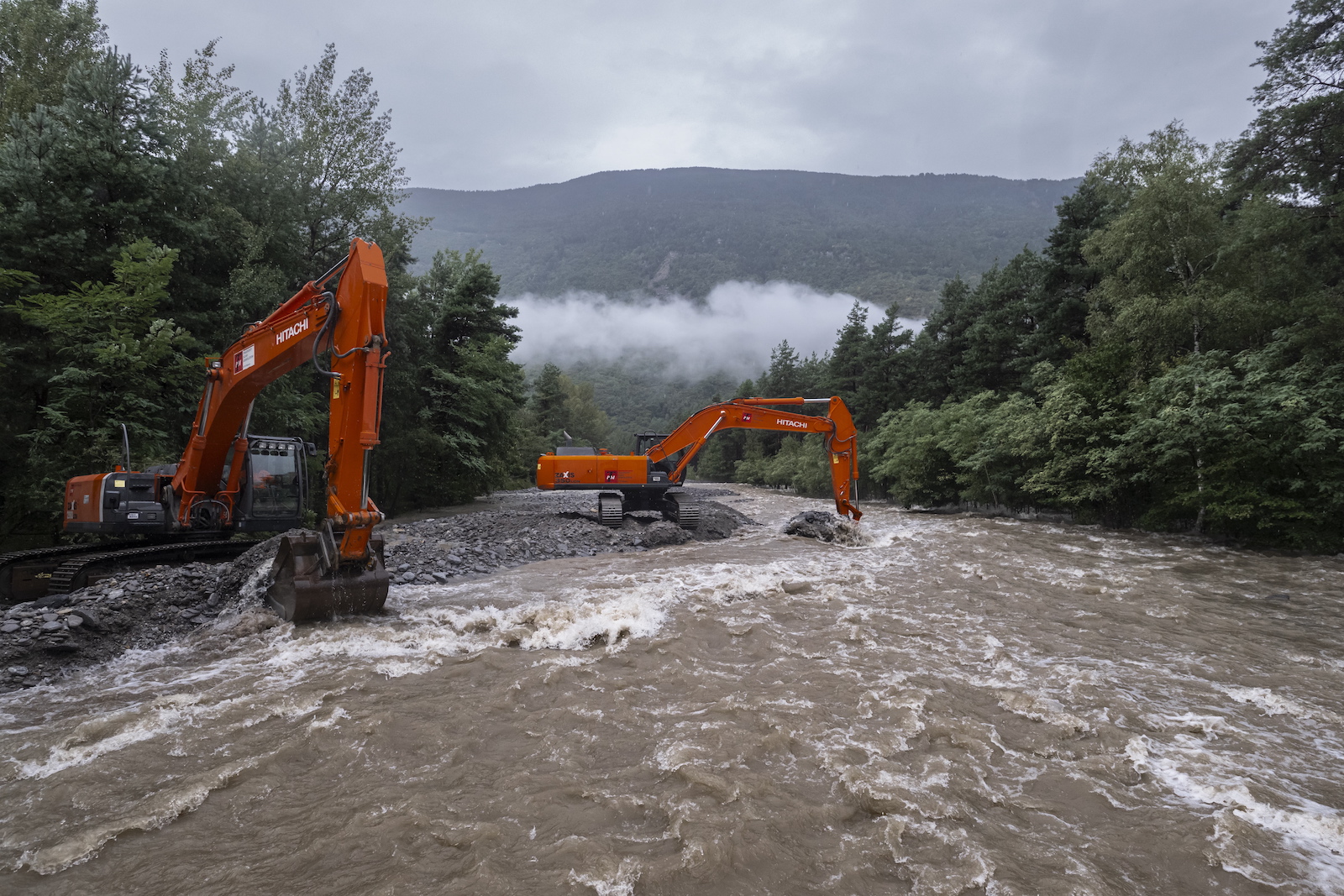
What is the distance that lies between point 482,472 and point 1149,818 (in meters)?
27.4

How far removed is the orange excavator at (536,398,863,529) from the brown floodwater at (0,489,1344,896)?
31.4 ft

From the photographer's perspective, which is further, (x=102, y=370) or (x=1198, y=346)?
(x=1198, y=346)

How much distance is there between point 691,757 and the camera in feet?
15.7

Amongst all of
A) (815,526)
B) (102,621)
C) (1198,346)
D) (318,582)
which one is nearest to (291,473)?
(102,621)

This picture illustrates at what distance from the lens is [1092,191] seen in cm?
2812

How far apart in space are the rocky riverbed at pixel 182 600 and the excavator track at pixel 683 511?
2.75m

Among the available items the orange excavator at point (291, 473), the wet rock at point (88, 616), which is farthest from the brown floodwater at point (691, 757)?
the wet rock at point (88, 616)

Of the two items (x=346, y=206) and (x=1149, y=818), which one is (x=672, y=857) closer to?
(x=1149, y=818)

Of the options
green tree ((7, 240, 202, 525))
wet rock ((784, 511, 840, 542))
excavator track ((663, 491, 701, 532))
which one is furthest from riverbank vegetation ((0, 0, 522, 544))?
wet rock ((784, 511, 840, 542))

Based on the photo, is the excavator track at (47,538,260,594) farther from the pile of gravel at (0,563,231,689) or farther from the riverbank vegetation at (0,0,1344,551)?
the riverbank vegetation at (0,0,1344,551)

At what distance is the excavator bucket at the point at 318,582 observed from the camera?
8.00 meters

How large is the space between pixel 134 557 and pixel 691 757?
10839 mm

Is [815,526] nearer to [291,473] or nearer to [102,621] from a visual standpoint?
[291,473]

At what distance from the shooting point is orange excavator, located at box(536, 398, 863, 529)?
1870cm
